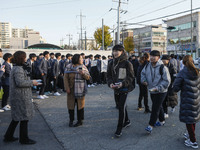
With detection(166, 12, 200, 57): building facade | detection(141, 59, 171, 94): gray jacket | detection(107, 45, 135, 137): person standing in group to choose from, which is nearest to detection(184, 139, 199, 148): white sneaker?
detection(141, 59, 171, 94): gray jacket

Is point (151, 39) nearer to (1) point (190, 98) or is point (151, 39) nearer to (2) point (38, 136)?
(1) point (190, 98)

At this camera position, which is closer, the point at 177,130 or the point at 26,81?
the point at 26,81

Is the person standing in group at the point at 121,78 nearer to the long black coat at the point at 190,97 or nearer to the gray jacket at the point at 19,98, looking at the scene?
the long black coat at the point at 190,97

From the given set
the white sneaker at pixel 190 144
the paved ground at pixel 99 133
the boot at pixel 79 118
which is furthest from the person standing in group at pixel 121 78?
the white sneaker at pixel 190 144

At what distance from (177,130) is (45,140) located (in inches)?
126

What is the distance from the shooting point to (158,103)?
429 centimetres

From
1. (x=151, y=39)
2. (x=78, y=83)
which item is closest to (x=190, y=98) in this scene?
(x=78, y=83)

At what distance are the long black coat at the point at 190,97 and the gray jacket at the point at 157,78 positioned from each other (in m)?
0.46

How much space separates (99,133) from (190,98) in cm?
221

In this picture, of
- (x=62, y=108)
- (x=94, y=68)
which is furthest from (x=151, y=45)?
(x=62, y=108)

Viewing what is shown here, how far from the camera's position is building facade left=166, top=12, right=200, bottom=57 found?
45938 mm

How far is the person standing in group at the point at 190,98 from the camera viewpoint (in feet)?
12.0

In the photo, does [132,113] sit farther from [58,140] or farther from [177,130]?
[58,140]

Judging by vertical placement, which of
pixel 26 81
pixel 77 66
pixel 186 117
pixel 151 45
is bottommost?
pixel 186 117
